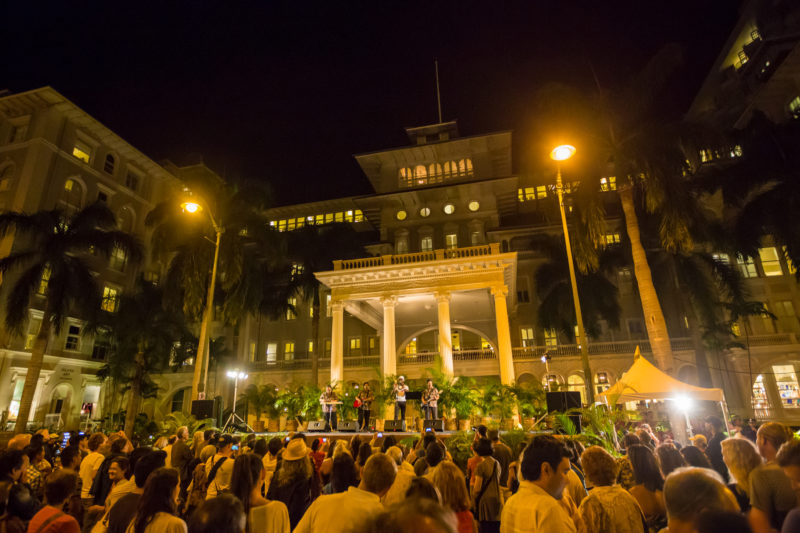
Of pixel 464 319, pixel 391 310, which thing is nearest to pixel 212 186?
pixel 391 310

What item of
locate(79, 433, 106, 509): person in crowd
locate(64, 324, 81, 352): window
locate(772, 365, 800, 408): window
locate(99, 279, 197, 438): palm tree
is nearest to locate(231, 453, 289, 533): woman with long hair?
locate(79, 433, 106, 509): person in crowd

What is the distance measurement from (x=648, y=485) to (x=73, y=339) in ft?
147

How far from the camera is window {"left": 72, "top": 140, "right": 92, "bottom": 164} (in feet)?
124

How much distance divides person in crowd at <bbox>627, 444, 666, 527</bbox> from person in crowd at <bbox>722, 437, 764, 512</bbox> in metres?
1.01

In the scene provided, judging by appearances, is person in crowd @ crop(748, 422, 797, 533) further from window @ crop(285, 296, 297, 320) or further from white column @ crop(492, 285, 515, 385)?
window @ crop(285, 296, 297, 320)

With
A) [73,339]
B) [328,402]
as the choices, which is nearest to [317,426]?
[328,402]

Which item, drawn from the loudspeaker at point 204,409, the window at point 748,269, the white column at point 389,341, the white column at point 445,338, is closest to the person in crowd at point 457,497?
the loudspeaker at point 204,409

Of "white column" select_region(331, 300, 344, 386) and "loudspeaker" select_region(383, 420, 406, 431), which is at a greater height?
"white column" select_region(331, 300, 344, 386)

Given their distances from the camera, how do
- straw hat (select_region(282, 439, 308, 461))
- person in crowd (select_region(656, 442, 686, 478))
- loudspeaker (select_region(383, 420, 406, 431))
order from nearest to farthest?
person in crowd (select_region(656, 442, 686, 478)) < straw hat (select_region(282, 439, 308, 461)) < loudspeaker (select_region(383, 420, 406, 431))

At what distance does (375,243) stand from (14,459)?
1248 inches

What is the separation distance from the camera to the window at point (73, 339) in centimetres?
3616

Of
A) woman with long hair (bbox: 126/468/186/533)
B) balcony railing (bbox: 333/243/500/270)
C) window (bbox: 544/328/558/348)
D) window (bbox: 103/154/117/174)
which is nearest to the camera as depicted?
woman with long hair (bbox: 126/468/186/533)

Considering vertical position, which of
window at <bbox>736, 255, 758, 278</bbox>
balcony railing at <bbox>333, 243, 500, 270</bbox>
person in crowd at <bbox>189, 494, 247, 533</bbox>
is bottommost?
person in crowd at <bbox>189, 494, 247, 533</bbox>

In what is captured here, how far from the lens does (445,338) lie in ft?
77.0
